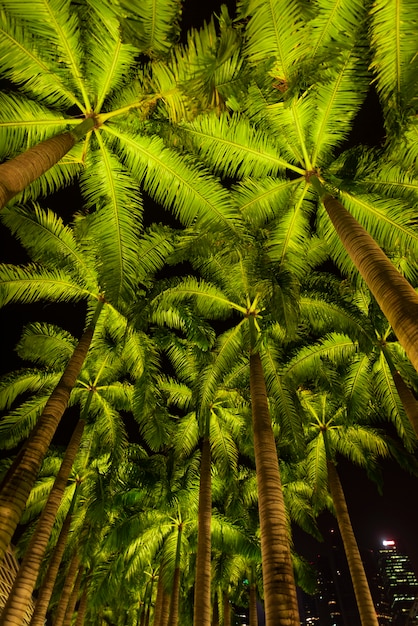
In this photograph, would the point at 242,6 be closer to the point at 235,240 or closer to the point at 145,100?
the point at 145,100

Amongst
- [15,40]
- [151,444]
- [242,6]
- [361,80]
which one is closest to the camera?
[242,6]

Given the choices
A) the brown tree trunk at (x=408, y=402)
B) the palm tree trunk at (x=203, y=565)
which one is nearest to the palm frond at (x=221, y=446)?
the palm tree trunk at (x=203, y=565)

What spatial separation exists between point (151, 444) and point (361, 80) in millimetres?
9844

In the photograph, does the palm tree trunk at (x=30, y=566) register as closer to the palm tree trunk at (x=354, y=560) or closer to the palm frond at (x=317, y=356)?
the palm frond at (x=317, y=356)

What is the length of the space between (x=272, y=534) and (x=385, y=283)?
4284 mm

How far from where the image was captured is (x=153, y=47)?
20.7ft

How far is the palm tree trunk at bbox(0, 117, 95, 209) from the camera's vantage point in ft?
17.2

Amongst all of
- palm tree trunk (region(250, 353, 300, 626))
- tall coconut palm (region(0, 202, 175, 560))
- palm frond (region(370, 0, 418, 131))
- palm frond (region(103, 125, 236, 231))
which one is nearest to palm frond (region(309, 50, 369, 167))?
palm frond (region(370, 0, 418, 131))

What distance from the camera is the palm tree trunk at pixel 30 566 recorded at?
28.3 ft

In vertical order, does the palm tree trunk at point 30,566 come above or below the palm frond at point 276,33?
below

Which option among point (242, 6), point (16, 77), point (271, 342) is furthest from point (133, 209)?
point (271, 342)

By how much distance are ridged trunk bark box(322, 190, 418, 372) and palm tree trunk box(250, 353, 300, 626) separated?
3.80 m

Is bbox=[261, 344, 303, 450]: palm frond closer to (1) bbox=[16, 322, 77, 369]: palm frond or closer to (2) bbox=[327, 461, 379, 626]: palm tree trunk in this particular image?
(2) bbox=[327, 461, 379, 626]: palm tree trunk

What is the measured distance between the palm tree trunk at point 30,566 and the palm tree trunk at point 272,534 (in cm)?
546
